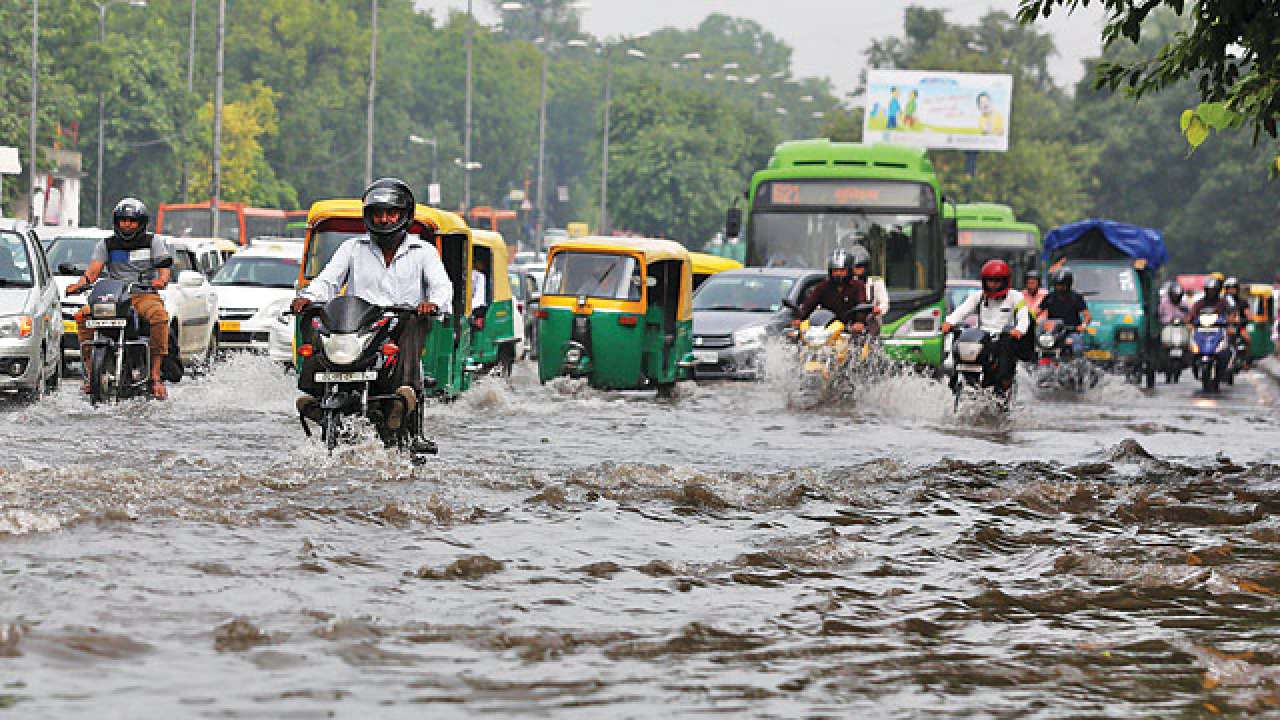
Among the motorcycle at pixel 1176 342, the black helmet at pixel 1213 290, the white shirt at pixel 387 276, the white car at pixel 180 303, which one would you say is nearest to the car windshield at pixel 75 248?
the white car at pixel 180 303

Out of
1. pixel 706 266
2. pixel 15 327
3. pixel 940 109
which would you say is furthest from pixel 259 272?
pixel 940 109

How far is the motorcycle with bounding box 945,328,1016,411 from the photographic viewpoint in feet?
58.2

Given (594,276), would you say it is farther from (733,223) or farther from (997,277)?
(733,223)

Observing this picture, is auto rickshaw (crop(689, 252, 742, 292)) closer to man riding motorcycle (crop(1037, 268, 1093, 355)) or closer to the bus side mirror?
the bus side mirror

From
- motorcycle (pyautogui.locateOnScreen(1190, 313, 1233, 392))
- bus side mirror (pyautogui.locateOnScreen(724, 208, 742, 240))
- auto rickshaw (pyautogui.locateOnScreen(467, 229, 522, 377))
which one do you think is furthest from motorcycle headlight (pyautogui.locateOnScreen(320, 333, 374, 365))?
motorcycle (pyautogui.locateOnScreen(1190, 313, 1233, 392))

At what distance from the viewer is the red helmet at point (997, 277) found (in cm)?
1761

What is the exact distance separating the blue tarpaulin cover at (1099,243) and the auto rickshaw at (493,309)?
12.5 m

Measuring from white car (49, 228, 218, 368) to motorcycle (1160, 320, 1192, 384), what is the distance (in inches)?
621

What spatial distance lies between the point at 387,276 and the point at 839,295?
9.76 meters

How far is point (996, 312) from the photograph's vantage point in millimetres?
17844

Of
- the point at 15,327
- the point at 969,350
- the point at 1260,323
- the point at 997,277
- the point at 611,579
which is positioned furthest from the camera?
the point at 1260,323

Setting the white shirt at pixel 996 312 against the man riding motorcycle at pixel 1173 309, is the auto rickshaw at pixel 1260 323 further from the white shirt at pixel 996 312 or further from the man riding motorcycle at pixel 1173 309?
the white shirt at pixel 996 312

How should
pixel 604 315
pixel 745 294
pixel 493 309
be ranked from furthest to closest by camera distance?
pixel 745 294 → pixel 493 309 → pixel 604 315

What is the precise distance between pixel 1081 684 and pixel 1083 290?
25486 millimetres
